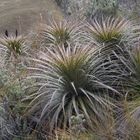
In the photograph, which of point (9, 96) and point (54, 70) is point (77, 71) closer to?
point (54, 70)

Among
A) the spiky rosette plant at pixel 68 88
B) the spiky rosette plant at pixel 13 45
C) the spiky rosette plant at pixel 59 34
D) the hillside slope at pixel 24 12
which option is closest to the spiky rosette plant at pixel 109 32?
the spiky rosette plant at pixel 59 34

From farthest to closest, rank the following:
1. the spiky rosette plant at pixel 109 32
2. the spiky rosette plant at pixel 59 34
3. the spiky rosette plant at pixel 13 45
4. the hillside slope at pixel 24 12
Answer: the hillside slope at pixel 24 12, the spiky rosette plant at pixel 13 45, the spiky rosette plant at pixel 59 34, the spiky rosette plant at pixel 109 32

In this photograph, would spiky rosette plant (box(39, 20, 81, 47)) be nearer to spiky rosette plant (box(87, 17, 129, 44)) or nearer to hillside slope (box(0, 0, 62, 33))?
spiky rosette plant (box(87, 17, 129, 44))

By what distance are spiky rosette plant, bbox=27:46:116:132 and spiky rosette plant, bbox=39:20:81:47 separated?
4.60 feet

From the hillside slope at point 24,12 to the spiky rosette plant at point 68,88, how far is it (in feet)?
21.8

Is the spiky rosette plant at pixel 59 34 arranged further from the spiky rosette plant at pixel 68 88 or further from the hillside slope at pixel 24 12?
the hillside slope at pixel 24 12

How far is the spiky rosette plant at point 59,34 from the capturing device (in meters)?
7.52

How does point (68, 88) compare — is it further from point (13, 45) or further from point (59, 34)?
point (13, 45)

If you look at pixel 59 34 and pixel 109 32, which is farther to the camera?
pixel 59 34

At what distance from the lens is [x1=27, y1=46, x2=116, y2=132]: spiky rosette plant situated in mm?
5656

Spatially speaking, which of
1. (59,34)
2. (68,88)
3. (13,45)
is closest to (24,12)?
(13,45)

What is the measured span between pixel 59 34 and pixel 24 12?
296 inches

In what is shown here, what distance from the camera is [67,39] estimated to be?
7.59 m

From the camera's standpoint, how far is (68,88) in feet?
19.2
